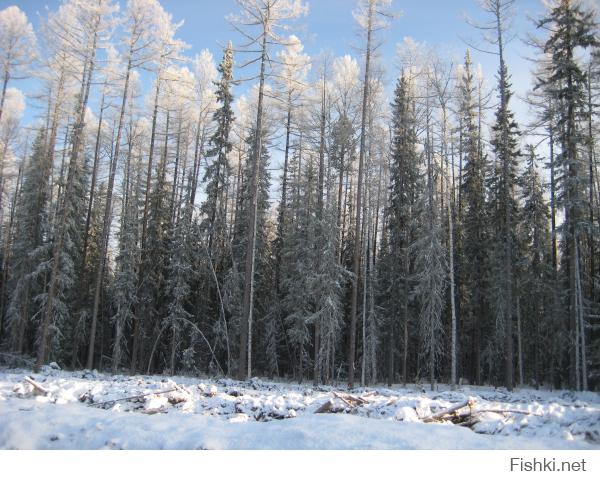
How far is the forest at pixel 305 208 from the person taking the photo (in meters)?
18.4

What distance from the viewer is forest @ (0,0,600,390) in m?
18.4

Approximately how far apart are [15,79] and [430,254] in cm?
2234

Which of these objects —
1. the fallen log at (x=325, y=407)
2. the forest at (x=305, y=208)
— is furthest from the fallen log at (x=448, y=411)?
the forest at (x=305, y=208)

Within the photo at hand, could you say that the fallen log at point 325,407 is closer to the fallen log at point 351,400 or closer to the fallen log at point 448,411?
the fallen log at point 351,400

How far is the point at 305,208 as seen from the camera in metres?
22.5

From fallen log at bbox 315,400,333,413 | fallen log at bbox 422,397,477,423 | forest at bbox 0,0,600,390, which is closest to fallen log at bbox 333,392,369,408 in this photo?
fallen log at bbox 315,400,333,413

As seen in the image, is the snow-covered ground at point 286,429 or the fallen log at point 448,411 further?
the fallen log at point 448,411

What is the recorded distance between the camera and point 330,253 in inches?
730

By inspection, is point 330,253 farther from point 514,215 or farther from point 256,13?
point 514,215

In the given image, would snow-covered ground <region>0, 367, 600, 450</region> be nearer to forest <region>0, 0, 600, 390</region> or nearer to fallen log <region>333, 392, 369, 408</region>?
fallen log <region>333, 392, 369, 408</region>

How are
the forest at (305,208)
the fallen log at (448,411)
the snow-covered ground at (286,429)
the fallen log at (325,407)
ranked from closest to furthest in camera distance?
the snow-covered ground at (286,429) < the fallen log at (448,411) < the fallen log at (325,407) < the forest at (305,208)

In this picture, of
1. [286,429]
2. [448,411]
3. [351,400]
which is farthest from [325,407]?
[286,429]
